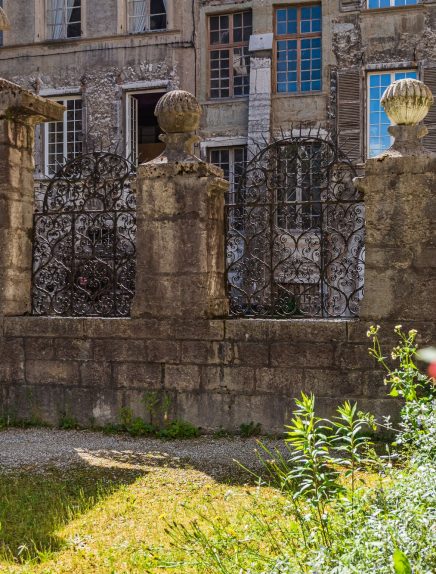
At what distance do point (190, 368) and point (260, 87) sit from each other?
47.5ft

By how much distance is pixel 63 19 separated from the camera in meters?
22.4

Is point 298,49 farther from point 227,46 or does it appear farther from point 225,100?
point 225,100

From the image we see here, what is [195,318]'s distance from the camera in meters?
7.39

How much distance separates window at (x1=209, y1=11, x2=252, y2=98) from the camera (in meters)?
21.4

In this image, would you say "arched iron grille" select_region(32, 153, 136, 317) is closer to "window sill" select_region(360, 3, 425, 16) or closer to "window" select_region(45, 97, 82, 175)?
"window sill" select_region(360, 3, 425, 16)

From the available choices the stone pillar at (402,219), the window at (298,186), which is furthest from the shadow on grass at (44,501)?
the window at (298,186)

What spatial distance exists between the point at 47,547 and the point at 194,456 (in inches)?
91.4

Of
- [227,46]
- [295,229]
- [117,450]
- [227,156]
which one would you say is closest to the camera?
[117,450]

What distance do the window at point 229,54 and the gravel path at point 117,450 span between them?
15.3 metres

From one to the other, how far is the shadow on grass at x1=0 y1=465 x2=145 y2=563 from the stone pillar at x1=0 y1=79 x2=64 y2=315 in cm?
263

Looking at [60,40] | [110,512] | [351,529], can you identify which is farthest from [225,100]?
[351,529]

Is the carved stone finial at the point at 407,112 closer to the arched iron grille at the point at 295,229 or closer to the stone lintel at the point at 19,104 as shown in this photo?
the arched iron grille at the point at 295,229

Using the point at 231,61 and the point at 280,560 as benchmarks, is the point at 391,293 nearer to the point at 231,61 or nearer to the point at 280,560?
the point at 280,560

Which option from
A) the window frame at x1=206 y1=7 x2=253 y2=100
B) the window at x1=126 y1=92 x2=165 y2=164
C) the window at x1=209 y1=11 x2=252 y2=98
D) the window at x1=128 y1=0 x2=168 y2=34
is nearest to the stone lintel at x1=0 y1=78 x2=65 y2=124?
the window at x1=126 y1=92 x2=165 y2=164
